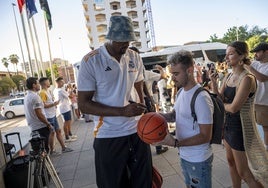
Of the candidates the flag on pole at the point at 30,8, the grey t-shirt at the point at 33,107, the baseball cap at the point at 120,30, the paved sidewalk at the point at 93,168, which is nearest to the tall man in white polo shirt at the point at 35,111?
the grey t-shirt at the point at 33,107

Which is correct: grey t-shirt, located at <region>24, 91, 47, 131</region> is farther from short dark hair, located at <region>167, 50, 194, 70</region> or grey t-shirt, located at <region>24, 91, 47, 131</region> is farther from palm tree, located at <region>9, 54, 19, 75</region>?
palm tree, located at <region>9, 54, 19, 75</region>

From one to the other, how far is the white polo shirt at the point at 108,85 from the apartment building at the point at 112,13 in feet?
169

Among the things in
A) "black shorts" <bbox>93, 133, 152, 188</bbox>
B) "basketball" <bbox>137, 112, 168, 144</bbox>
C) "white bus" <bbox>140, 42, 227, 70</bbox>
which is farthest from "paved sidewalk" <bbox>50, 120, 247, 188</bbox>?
"white bus" <bbox>140, 42, 227, 70</bbox>

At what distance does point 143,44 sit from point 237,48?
2088 inches

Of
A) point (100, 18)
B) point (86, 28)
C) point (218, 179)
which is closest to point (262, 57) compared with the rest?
point (218, 179)

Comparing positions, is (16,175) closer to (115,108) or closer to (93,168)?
(93,168)

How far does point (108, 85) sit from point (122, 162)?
28.1 inches

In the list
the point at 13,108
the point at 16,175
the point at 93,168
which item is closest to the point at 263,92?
the point at 93,168

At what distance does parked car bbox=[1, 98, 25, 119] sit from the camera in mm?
18688

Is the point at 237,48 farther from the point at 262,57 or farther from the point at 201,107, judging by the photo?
the point at 262,57

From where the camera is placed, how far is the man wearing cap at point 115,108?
1875mm

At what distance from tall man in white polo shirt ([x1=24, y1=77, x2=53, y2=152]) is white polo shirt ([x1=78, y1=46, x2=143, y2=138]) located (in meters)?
3.11

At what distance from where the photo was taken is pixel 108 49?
1.98 m

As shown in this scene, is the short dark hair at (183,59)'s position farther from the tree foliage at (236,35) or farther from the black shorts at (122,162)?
the tree foliage at (236,35)
